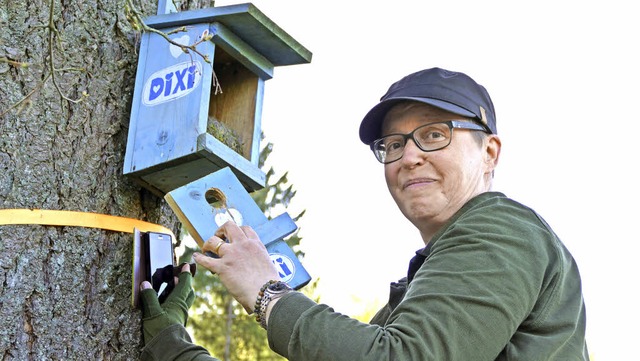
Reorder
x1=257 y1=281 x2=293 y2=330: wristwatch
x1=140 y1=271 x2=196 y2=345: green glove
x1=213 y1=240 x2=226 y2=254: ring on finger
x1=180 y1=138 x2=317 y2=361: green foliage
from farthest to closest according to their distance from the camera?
x1=180 y1=138 x2=317 y2=361: green foliage → x1=140 y1=271 x2=196 y2=345: green glove → x1=213 y1=240 x2=226 y2=254: ring on finger → x1=257 y1=281 x2=293 y2=330: wristwatch

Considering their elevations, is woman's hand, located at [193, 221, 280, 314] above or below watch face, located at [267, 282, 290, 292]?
below

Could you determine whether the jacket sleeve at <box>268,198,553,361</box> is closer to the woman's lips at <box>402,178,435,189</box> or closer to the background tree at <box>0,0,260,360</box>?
the woman's lips at <box>402,178,435,189</box>

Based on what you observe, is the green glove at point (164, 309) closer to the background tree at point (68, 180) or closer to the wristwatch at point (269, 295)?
the background tree at point (68, 180)

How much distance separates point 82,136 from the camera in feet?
9.58

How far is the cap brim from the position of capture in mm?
2627

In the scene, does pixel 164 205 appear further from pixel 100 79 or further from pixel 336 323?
pixel 336 323

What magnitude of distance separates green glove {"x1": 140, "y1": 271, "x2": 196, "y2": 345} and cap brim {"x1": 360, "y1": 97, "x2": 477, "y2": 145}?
0.71 metres

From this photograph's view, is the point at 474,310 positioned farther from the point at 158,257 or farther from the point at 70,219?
the point at 70,219

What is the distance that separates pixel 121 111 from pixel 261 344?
28.1ft

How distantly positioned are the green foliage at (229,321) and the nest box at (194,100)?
796 centimetres

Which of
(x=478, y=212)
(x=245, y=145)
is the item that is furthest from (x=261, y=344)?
(x=478, y=212)

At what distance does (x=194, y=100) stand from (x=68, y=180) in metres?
0.45

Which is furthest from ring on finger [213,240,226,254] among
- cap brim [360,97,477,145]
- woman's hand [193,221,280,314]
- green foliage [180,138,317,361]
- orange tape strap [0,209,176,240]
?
green foliage [180,138,317,361]

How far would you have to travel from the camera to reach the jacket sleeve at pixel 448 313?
208 cm
